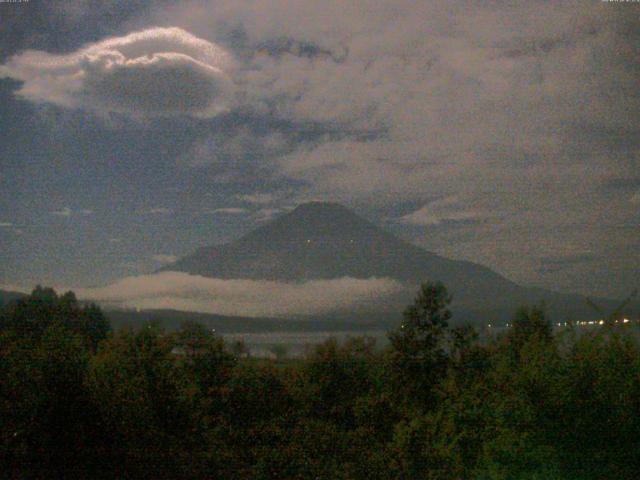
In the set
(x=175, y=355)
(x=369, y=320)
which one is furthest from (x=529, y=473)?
(x=369, y=320)

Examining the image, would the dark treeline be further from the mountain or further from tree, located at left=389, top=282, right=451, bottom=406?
the mountain

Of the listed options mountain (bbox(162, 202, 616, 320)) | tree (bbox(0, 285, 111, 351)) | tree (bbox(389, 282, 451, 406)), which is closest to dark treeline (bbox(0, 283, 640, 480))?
tree (bbox(389, 282, 451, 406))

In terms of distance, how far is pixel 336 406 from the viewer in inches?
485

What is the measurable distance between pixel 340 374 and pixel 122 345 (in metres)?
5.11

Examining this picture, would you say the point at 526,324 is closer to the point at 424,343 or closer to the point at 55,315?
the point at 424,343

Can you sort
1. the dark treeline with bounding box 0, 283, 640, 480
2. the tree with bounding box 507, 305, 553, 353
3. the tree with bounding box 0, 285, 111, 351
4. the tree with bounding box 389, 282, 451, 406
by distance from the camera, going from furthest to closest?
the tree with bounding box 0, 285, 111, 351, the tree with bounding box 389, 282, 451, 406, the tree with bounding box 507, 305, 553, 353, the dark treeline with bounding box 0, 283, 640, 480

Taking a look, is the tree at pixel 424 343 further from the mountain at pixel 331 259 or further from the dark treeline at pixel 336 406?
the mountain at pixel 331 259

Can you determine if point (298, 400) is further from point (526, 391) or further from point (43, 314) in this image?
point (43, 314)

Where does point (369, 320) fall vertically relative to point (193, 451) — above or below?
above

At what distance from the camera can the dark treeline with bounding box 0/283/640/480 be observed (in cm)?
582

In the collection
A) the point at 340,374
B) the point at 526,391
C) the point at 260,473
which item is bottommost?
the point at 260,473

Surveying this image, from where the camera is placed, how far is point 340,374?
13.4m

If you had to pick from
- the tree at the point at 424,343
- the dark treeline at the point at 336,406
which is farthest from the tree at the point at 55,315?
the tree at the point at 424,343

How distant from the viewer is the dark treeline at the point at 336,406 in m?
5.82
